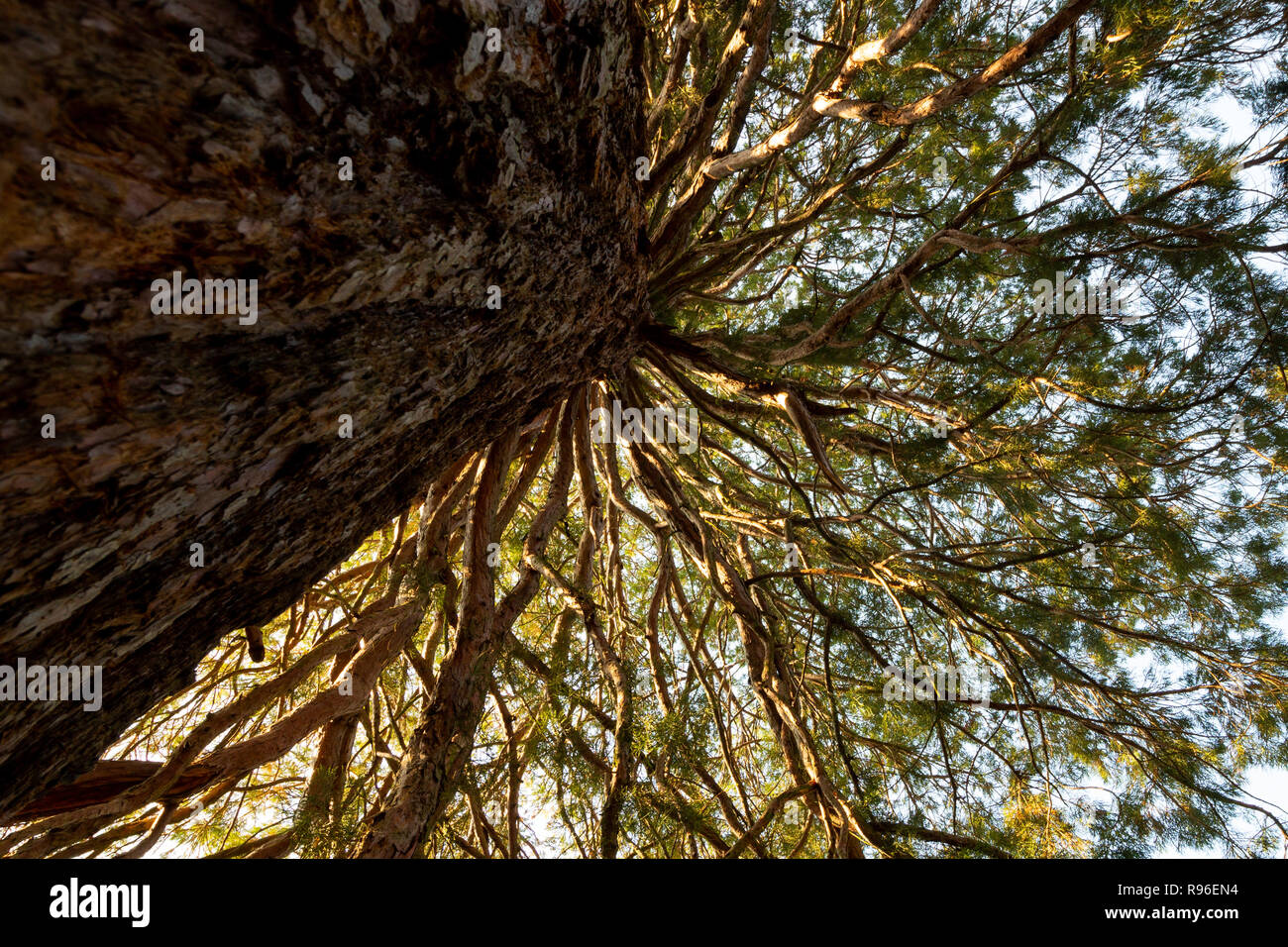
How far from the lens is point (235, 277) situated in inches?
28.1

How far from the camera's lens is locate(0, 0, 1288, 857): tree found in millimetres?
981

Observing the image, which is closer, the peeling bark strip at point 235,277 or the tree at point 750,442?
the peeling bark strip at point 235,277

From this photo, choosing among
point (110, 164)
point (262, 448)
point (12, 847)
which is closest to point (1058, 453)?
point (262, 448)

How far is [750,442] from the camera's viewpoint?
105 inches

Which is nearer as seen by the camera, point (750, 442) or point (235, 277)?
point (235, 277)

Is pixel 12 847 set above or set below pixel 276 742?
below

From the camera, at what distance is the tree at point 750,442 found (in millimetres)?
981

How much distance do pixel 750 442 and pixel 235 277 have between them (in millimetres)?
2170

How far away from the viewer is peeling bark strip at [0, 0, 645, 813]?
1.89 ft

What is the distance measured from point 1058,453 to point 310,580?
93.8 inches

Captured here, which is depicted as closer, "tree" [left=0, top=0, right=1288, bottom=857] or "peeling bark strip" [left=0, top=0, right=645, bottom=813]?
"peeling bark strip" [left=0, top=0, right=645, bottom=813]
